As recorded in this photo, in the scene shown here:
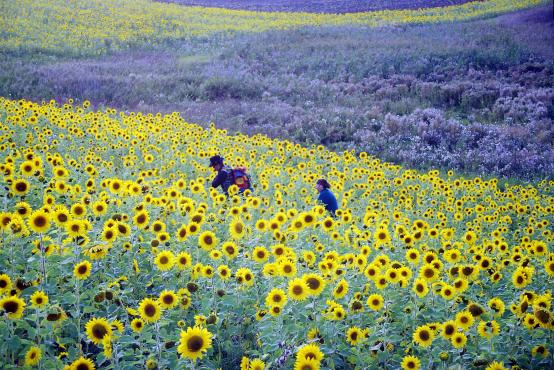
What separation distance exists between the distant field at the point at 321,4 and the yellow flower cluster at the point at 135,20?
3.67 meters

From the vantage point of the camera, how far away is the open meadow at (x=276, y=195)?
3146mm

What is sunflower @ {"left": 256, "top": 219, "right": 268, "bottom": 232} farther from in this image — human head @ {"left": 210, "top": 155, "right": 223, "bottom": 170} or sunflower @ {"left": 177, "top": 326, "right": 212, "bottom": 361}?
human head @ {"left": 210, "top": 155, "right": 223, "bottom": 170}

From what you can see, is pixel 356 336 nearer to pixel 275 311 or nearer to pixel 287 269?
pixel 275 311

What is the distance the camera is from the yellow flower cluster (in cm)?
3152

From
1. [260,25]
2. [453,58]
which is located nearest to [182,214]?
[453,58]

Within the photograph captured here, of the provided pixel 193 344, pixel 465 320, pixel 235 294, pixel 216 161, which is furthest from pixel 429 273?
pixel 216 161

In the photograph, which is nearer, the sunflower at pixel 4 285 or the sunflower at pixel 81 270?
the sunflower at pixel 4 285

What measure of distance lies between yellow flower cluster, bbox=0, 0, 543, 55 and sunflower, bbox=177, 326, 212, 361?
30956 mm

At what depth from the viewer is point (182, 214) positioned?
5227 mm

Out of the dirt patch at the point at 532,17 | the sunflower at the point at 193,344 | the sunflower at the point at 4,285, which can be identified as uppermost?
the dirt patch at the point at 532,17

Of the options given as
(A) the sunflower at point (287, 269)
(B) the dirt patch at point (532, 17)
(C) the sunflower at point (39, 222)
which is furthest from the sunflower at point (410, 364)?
(B) the dirt patch at point (532, 17)

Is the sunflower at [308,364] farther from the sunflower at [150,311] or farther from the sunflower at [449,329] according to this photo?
the sunflower at [449,329]

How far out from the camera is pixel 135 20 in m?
41.3

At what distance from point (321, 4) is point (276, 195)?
195 feet
